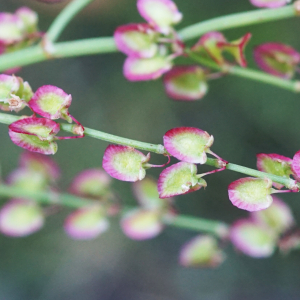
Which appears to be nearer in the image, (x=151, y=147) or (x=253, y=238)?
(x=151, y=147)

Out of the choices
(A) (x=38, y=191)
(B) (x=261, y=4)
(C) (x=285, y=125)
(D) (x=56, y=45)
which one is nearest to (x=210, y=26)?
(B) (x=261, y=4)

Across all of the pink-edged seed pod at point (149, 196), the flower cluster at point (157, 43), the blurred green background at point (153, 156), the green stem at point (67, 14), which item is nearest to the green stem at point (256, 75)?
the flower cluster at point (157, 43)

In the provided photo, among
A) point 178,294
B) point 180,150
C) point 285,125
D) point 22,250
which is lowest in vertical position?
point 178,294

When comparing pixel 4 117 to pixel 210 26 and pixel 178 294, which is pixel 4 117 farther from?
pixel 178 294

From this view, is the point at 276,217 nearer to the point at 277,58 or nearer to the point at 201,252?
the point at 201,252

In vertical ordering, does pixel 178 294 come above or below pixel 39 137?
below

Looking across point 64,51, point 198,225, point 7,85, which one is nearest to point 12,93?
point 7,85
